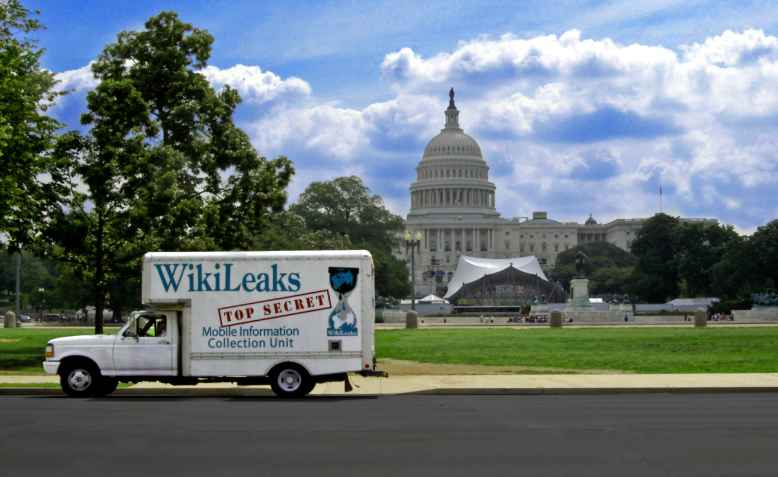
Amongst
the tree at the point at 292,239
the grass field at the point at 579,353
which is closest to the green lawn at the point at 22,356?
the grass field at the point at 579,353

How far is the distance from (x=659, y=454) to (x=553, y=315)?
5822 cm

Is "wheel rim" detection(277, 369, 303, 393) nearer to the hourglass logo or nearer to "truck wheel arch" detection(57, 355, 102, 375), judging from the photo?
the hourglass logo

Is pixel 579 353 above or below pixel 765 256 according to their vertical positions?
below

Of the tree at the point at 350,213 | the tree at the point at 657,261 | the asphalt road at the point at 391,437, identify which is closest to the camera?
the asphalt road at the point at 391,437

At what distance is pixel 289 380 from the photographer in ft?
78.2

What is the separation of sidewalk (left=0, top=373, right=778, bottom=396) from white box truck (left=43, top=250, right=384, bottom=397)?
4.13ft

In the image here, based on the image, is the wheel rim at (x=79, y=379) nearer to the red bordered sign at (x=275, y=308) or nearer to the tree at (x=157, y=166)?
the red bordered sign at (x=275, y=308)

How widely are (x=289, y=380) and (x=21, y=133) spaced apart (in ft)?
46.1

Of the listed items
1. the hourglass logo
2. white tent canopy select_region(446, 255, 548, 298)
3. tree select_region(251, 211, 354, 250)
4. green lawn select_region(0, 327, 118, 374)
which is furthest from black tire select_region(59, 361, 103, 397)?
white tent canopy select_region(446, 255, 548, 298)

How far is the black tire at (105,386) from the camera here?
2386 centimetres

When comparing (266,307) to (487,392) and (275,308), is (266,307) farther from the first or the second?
(487,392)

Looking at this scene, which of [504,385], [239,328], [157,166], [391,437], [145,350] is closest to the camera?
[391,437]

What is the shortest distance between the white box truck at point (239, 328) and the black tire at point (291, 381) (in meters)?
0.02

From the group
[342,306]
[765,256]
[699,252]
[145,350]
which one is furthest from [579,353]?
[699,252]
